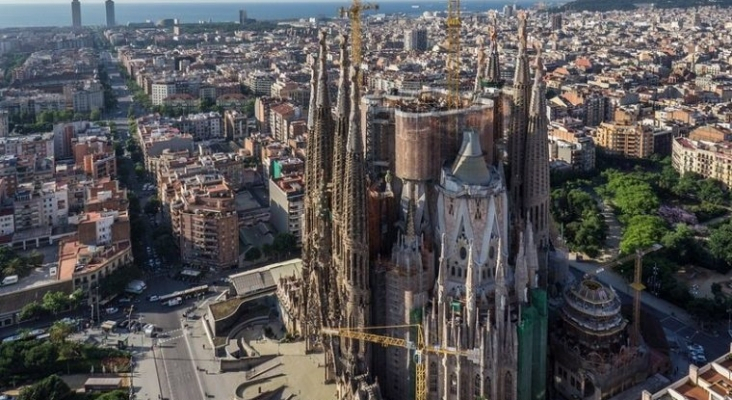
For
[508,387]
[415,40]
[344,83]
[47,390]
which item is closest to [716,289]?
[508,387]

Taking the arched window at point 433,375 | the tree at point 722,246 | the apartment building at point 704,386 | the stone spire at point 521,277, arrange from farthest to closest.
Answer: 1. the tree at point 722,246
2. the stone spire at point 521,277
3. the arched window at point 433,375
4. the apartment building at point 704,386

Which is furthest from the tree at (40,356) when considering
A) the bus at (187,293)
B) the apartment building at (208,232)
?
the apartment building at (208,232)

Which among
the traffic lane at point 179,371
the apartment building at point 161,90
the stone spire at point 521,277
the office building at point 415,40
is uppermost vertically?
the office building at point 415,40

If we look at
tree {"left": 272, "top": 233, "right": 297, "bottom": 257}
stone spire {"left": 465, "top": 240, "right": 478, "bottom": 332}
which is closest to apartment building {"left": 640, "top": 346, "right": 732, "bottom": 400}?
stone spire {"left": 465, "top": 240, "right": 478, "bottom": 332}

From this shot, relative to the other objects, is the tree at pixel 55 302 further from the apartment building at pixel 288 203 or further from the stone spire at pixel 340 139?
the stone spire at pixel 340 139

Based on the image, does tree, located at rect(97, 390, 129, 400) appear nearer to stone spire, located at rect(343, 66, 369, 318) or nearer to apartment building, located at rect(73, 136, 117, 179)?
stone spire, located at rect(343, 66, 369, 318)

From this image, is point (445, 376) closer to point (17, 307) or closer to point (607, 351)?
point (607, 351)

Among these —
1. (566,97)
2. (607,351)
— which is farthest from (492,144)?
(566,97)
